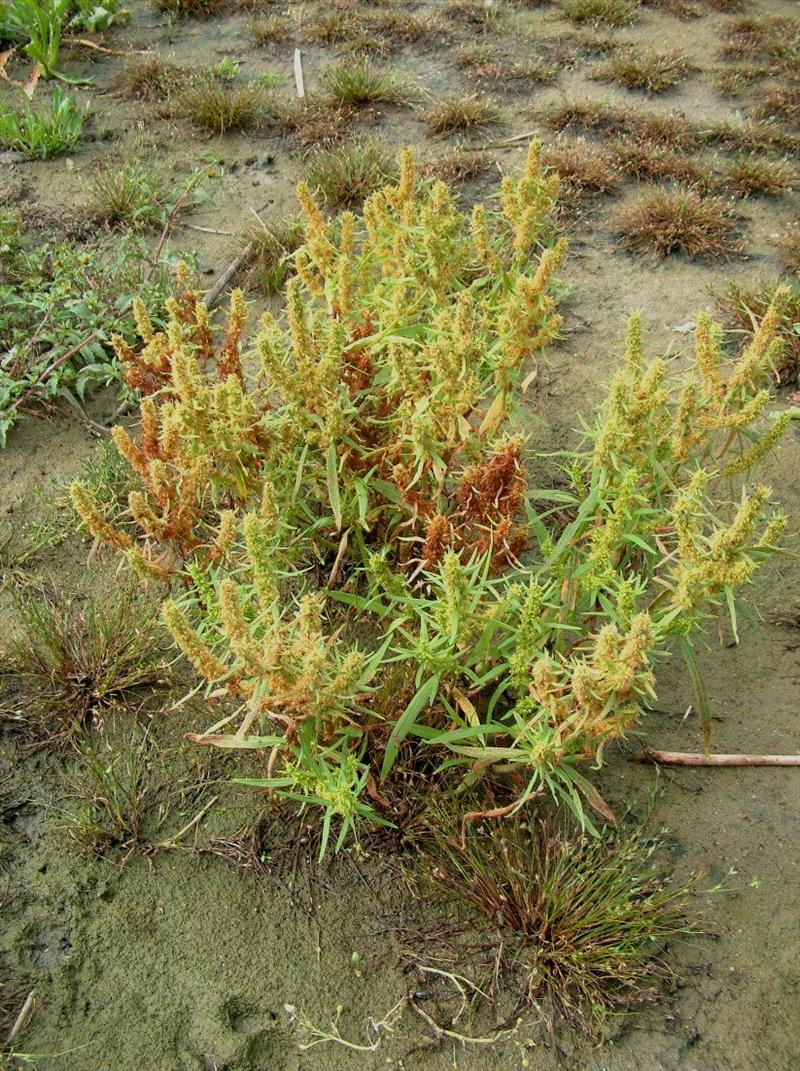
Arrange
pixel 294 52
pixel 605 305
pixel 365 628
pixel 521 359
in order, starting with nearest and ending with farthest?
pixel 521 359, pixel 365 628, pixel 605 305, pixel 294 52

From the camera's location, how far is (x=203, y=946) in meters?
2.37

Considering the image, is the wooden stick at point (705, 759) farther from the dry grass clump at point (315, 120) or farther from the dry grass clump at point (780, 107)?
the dry grass clump at point (780, 107)

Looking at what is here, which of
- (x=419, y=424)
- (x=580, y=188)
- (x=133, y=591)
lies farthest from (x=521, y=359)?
(x=580, y=188)

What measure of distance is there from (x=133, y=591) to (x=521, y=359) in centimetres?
152

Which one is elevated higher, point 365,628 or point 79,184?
point 79,184

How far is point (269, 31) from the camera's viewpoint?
247 inches

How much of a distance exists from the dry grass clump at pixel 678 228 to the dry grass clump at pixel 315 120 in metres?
1.84

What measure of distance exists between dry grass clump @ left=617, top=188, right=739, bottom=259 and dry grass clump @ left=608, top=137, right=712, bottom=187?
1.22 feet

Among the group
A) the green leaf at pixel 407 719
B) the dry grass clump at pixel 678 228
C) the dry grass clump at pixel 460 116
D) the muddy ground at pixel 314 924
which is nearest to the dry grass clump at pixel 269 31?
the dry grass clump at pixel 460 116

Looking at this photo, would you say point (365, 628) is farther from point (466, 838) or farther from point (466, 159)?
point (466, 159)

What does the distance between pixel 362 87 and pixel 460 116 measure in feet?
2.16

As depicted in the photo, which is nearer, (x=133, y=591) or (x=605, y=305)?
(x=133, y=591)

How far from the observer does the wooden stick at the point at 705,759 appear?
2697 mm

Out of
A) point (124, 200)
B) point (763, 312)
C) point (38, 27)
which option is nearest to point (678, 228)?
point (763, 312)
